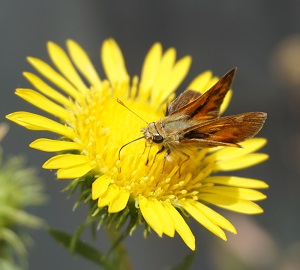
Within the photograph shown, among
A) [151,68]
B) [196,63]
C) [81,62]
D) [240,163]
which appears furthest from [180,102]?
[196,63]

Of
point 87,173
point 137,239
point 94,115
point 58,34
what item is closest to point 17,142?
point 58,34

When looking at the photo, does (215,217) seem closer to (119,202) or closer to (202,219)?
(202,219)

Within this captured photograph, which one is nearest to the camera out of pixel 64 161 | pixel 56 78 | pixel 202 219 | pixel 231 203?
pixel 64 161

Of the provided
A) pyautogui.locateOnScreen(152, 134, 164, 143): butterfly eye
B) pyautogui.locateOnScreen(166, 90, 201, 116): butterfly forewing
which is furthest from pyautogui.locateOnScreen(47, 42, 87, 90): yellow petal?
pyautogui.locateOnScreen(152, 134, 164, 143): butterfly eye

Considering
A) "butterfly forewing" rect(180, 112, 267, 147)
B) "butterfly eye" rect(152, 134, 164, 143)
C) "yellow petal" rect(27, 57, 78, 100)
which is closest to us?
"butterfly forewing" rect(180, 112, 267, 147)

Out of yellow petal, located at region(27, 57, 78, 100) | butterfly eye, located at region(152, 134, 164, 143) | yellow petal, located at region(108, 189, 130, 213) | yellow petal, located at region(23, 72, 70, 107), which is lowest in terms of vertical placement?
yellow petal, located at region(108, 189, 130, 213)

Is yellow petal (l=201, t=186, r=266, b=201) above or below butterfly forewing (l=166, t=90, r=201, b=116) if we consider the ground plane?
below

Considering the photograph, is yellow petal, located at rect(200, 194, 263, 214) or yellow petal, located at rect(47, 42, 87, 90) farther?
yellow petal, located at rect(47, 42, 87, 90)

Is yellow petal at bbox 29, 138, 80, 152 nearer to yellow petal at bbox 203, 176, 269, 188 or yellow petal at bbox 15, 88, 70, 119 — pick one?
yellow petal at bbox 15, 88, 70, 119
